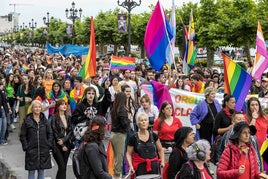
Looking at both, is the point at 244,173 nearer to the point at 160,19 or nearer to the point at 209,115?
the point at 209,115

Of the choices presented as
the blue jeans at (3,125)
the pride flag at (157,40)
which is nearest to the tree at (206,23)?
the pride flag at (157,40)

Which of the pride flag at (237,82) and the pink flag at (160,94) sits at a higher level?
the pride flag at (237,82)

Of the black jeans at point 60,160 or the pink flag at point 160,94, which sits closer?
the black jeans at point 60,160

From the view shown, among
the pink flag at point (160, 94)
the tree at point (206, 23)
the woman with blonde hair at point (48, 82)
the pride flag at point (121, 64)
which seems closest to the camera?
the pink flag at point (160, 94)

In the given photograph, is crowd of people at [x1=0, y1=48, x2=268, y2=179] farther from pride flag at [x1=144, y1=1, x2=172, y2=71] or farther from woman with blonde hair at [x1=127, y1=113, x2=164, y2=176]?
pride flag at [x1=144, y1=1, x2=172, y2=71]

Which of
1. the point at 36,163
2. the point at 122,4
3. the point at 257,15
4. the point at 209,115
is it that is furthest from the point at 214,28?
the point at 36,163

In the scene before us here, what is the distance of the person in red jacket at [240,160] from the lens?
5680mm

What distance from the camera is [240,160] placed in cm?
572

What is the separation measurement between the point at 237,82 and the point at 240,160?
11.5ft

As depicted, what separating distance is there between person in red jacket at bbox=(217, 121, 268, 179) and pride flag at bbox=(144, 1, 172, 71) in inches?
220

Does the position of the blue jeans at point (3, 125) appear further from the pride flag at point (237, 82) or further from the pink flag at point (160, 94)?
the pride flag at point (237, 82)

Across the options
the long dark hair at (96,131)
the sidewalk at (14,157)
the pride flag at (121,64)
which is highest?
the pride flag at (121,64)

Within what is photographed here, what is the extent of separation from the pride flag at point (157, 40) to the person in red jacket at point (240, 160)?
5.59m

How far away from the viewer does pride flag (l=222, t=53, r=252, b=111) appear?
8938 millimetres
